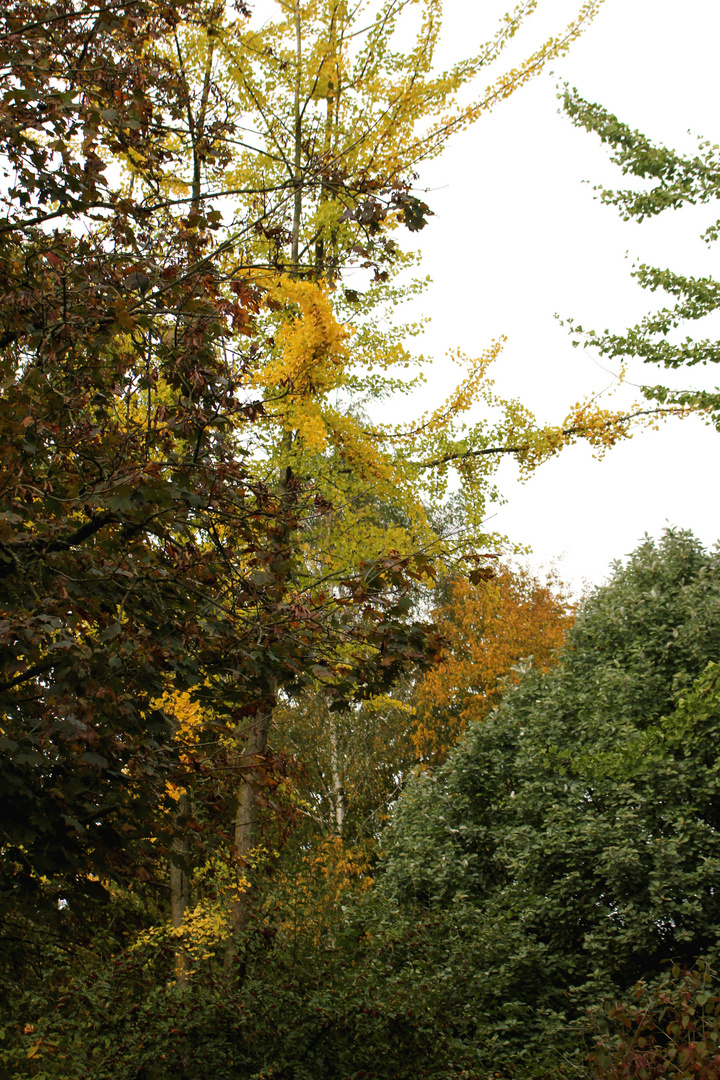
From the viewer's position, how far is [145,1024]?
6336mm

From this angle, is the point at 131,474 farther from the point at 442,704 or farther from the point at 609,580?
the point at 442,704

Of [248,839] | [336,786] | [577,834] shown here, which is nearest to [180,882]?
[248,839]

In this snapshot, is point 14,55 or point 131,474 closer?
point 131,474

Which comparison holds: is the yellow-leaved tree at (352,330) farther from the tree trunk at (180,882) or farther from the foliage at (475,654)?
Answer: the foliage at (475,654)

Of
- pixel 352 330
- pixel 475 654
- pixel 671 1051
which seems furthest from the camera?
pixel 475 654

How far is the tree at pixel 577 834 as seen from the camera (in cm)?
724

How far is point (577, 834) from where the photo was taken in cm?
812

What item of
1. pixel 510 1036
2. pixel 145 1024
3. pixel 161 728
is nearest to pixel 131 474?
pixel 161 728

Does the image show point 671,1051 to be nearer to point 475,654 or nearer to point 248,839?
point 248,839

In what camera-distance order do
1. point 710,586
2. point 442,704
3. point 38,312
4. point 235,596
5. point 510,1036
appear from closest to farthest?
point 38,312 → point 235,596 → point 510,1036 → point 710,586 → point 442,704

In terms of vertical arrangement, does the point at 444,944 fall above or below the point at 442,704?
below

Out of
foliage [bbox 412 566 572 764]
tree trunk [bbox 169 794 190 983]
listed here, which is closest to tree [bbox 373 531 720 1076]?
tree trunk [bbox 169 794 190 983]

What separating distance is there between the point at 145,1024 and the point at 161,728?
3.72 metres

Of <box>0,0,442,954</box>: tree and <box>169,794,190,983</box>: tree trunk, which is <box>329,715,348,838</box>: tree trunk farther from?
<box>0,0,442,954</box>: tree
